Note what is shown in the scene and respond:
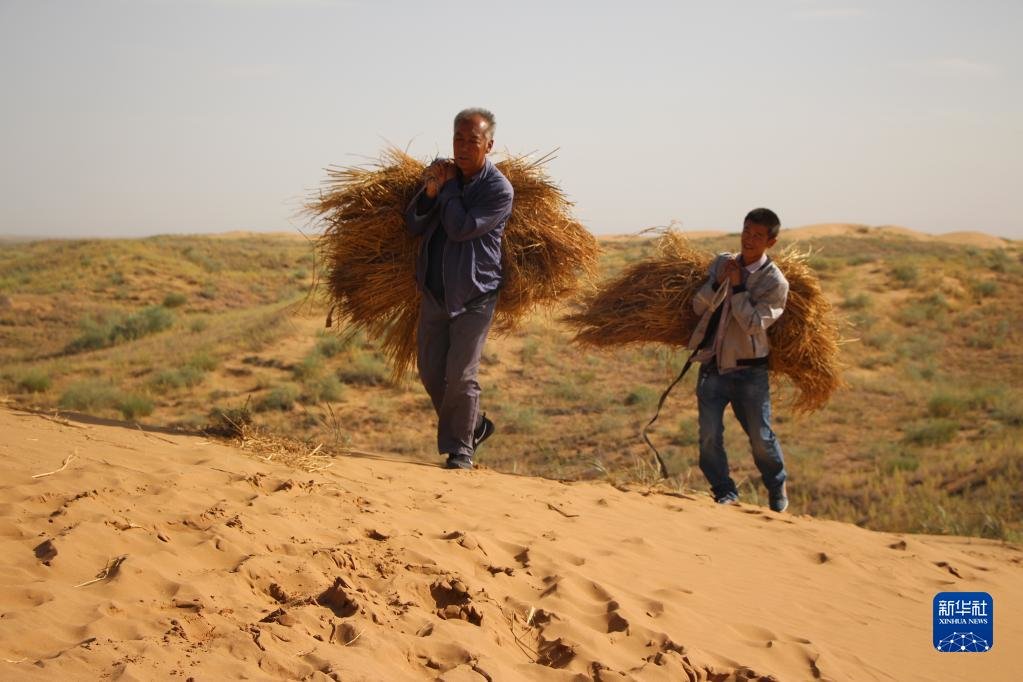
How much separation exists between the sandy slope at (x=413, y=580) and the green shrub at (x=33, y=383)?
708cm

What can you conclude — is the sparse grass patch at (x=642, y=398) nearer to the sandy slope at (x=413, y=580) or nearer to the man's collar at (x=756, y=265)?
the man's collar at (x=756, y=265)

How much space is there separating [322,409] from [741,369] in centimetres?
646

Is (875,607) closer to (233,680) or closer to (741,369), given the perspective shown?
(741,369)

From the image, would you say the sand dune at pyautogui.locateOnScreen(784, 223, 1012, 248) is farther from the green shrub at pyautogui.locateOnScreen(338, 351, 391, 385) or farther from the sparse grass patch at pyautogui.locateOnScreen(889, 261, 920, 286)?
the green shrub at pyautogui.locateOnScreen(338, 351, 391, 385)

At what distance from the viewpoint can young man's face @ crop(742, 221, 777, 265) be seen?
5.49m

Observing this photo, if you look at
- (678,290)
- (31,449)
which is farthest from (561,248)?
(31,449)

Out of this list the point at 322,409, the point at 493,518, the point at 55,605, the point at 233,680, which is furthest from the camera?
the point at 322,409

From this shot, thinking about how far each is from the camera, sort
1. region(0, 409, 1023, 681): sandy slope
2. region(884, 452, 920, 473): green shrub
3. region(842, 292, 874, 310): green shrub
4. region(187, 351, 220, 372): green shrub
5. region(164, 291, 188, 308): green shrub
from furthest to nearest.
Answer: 1. region(164, 291, 188, 308): green shrub
2. region(842, 292, 874, 310): green shrub
3. region(187, 351, 220, 372): green shrub
4. region(884, 452, 920, 473): green shrub
5. region(0, 409, 1023, 681): sandy slope

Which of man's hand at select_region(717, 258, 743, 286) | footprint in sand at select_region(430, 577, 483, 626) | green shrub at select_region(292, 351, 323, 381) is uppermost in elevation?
man's hand at select_region(717, 258, 743, 286)

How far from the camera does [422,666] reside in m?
2.87

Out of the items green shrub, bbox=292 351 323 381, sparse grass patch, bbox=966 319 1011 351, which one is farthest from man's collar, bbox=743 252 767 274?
sparse grass patch, bbox=966 319 1011 351

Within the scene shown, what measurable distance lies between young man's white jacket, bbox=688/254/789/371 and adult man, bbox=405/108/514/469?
1317 mm

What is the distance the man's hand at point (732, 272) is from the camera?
5590 millimetres

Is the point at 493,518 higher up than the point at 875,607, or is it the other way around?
the point at 493,518
